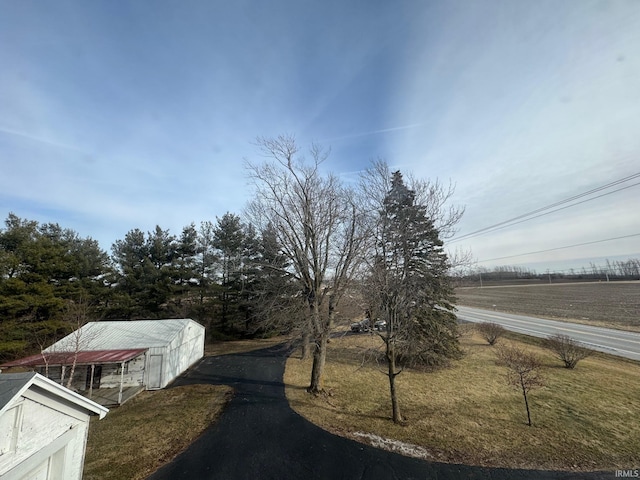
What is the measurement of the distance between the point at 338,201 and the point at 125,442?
12309 millimetres

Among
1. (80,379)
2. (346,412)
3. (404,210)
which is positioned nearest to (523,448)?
(346,412)

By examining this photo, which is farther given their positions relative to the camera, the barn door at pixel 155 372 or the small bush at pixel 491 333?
the small bush at pixel 491 333

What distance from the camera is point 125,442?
8.45m

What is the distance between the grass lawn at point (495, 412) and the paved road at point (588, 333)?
2463 millimetres

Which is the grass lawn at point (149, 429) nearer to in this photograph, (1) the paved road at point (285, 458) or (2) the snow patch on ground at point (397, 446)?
(1) the paved road at point (285, 458)

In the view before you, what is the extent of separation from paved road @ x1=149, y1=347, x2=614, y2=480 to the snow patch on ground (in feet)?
0.79

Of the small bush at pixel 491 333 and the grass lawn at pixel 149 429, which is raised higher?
the small bush at pixel 491 333

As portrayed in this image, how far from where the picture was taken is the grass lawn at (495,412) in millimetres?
6902

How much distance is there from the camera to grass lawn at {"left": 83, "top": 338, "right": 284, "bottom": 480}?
23.8 ft

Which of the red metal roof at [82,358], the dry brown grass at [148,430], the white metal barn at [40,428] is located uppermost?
the white metal barn at [40,428]

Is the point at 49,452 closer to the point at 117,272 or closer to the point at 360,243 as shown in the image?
the point at 360,243

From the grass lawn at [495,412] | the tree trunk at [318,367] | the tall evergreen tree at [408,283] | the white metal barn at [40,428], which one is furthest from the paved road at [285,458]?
the white metal barn at [40,428]

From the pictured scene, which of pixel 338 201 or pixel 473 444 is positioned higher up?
pixel 338 201

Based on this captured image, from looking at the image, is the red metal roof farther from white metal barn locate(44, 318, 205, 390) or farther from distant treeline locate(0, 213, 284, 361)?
distant treeline locate(0, 213, 284, 361)
